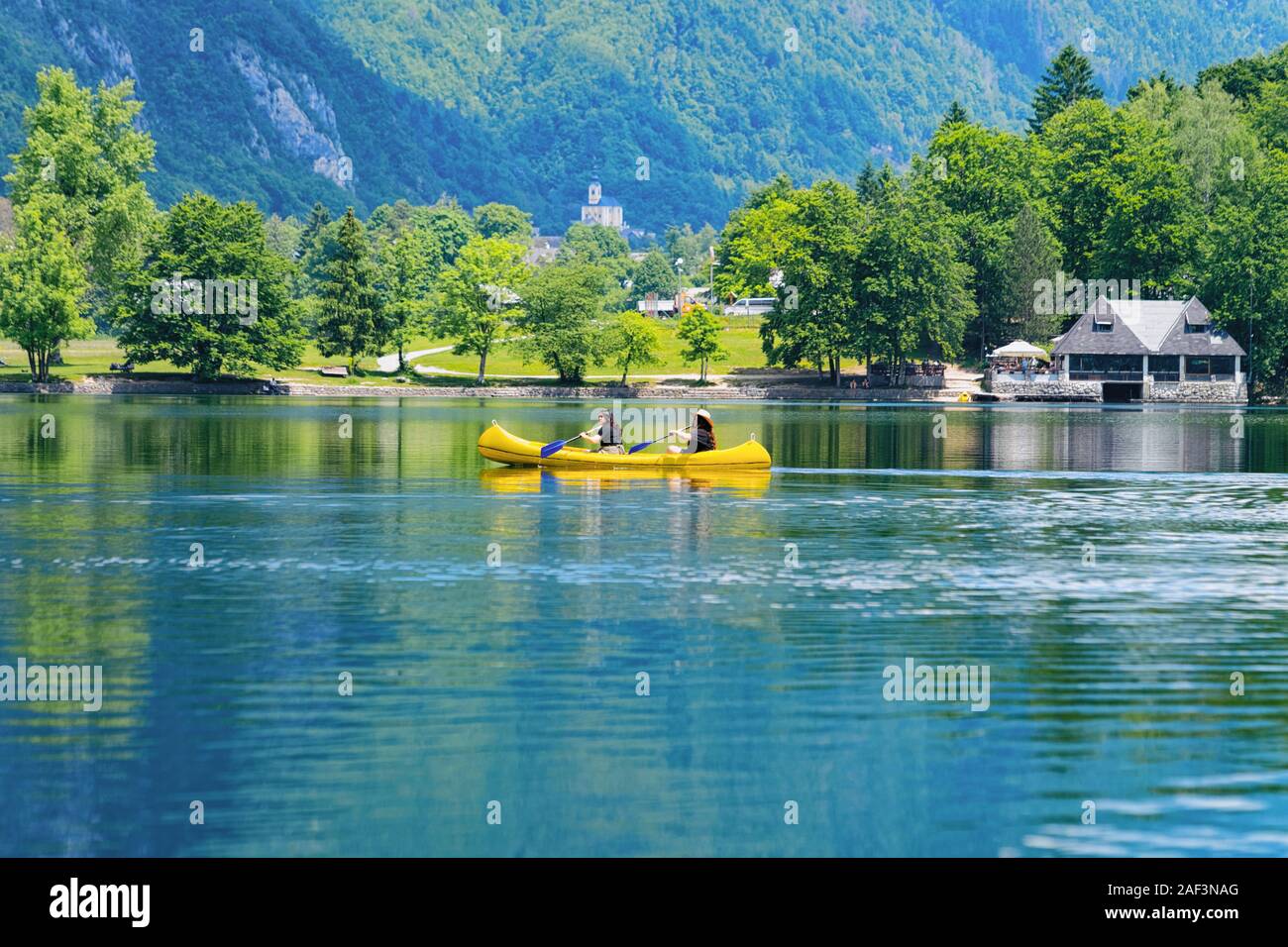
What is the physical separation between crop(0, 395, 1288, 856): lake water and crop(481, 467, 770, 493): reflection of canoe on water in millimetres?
3117

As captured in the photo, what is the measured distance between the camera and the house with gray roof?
470 ft

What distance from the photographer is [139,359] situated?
14012 cm

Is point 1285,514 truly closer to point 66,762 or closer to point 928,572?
point 928,572

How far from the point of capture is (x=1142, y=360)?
482 feet

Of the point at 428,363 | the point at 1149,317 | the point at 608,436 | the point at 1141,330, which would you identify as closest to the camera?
the point at 608,436

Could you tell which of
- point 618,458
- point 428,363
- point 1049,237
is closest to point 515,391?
point 428,363

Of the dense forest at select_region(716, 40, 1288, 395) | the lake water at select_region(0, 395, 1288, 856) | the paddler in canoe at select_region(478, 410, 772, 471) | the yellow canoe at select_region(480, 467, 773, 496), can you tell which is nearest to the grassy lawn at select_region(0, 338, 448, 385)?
the dense forest at select_region(716, 40, 1288, 395)

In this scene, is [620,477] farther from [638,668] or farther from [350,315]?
[350,315]

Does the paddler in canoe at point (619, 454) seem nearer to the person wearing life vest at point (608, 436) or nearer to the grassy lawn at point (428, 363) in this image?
the person wearing life vest at point (608, 436)

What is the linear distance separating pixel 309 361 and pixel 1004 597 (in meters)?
149

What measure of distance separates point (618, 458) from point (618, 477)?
0.83 metres

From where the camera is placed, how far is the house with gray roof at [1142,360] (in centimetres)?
14312

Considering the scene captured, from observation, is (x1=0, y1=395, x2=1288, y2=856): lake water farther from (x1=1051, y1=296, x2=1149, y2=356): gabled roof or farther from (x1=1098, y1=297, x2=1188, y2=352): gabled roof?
(x1=1098, y1=297, x2=1188, y2=352): gabled roof

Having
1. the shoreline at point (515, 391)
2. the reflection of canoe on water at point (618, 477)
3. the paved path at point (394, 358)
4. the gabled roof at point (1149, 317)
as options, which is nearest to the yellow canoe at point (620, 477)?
the reflection of canoe on water at point (618, 477)
